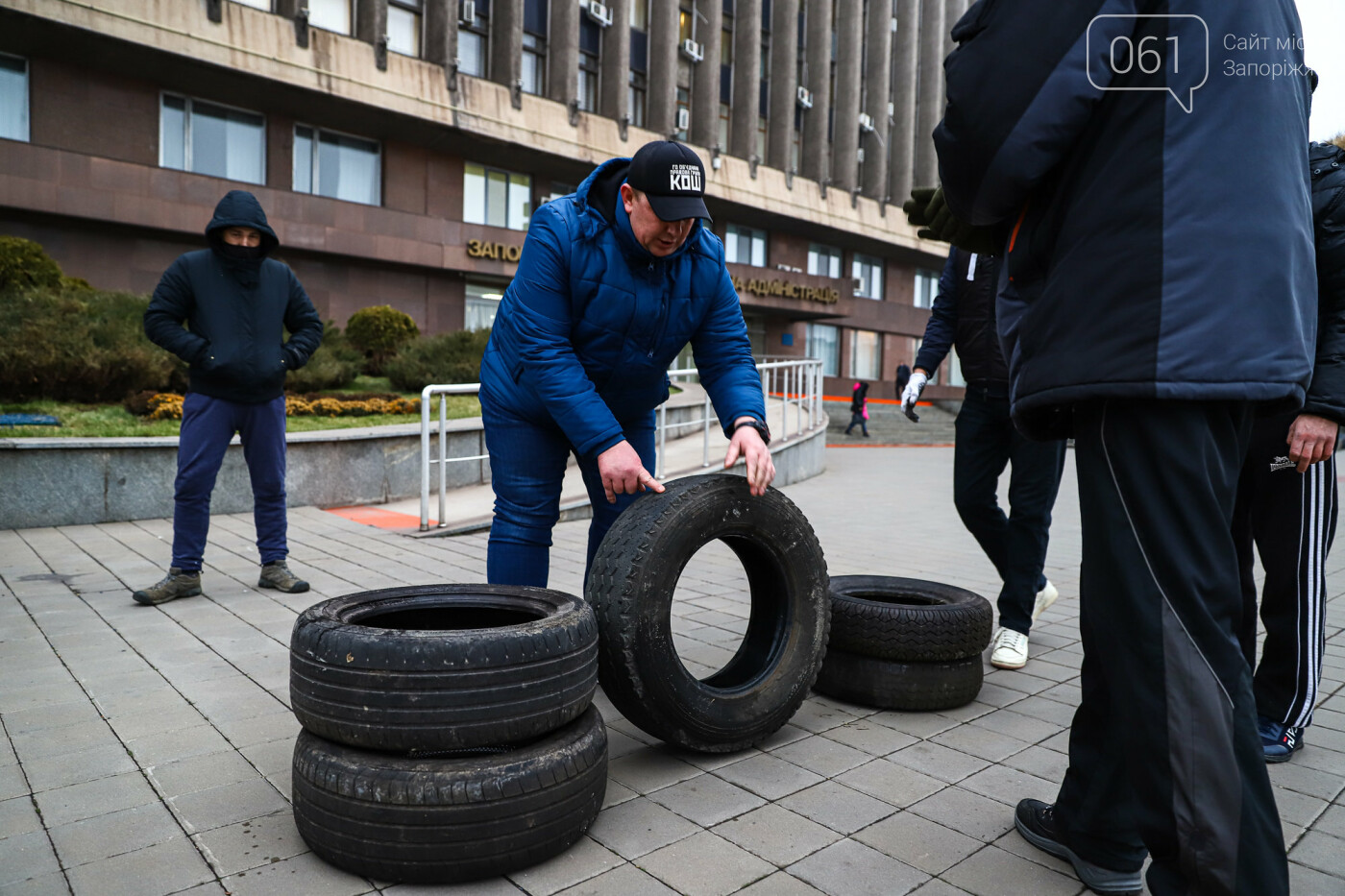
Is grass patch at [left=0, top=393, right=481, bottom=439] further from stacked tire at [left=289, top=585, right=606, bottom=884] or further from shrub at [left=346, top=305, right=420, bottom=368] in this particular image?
stacked tire at [left=289, top=585, right=606, bottom=884]

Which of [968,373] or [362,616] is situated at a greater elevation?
[968,373]

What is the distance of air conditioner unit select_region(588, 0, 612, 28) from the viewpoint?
28125mm

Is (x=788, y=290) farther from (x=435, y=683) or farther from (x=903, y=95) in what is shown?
(x=435, y=683)

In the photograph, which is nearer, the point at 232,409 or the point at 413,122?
the point at 232,409

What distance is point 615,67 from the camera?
2875 cm

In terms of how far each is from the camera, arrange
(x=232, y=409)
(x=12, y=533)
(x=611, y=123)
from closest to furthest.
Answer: (x=232, y=409), (x=12, y=533), (x=611, y=123)

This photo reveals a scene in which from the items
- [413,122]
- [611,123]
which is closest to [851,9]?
[611,123]

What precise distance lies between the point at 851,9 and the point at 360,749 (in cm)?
4154

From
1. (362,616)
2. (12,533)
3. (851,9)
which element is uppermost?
(851,9)

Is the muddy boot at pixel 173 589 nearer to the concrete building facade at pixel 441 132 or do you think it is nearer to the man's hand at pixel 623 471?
the man's hand at pixel 623 471

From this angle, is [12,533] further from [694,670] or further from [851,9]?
[851,9]

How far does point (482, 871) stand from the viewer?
2088 mm

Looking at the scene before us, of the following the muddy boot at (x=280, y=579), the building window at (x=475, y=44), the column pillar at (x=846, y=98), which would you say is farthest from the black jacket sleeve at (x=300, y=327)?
the column pillar at (x=846, y=98)

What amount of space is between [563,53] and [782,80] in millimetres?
11552
